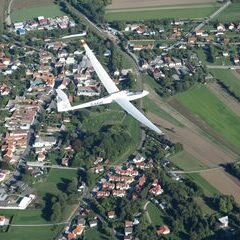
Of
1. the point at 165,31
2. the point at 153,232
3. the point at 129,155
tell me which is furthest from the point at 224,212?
the point at 165,31

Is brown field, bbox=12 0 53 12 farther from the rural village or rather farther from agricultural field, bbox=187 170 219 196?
agricultural field, bbox=187 170 219 196

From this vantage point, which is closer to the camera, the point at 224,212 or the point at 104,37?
the point at 224,212

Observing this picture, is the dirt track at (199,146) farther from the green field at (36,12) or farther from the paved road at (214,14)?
the green field at (36,12)

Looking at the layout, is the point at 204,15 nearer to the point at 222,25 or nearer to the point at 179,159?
the point at 222,25

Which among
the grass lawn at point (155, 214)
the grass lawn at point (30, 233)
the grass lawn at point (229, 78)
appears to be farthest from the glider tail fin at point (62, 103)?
the grass lawn at point (229, 78)

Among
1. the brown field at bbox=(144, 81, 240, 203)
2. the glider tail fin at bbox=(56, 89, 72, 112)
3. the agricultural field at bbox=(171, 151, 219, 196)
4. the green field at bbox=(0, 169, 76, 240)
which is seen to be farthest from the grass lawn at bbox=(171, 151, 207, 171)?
the glider tail fin at bbox=(56, 89, 72, 112)

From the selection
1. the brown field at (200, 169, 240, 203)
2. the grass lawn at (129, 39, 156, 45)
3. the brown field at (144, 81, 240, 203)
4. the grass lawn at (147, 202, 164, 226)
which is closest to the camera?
the grass lawn at (147, 202, 164, 226)

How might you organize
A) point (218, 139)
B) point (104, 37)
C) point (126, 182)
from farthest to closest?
point (104, 37), point (218, 139), point (126, 182)
